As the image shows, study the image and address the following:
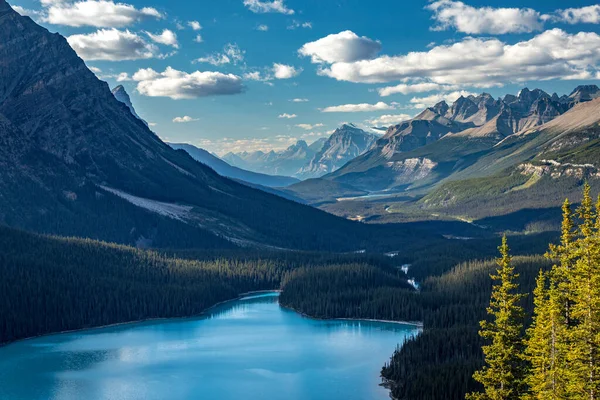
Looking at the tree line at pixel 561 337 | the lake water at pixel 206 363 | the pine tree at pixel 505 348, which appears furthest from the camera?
the lake water at pixel 206 363

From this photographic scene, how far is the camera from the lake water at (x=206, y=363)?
5172 inches

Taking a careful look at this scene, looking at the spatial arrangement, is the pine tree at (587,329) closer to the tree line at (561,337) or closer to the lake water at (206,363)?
the tree line at (561,337)

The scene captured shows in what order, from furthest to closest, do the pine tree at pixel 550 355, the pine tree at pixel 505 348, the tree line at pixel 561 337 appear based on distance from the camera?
the pine tree at pixel 505 348, the pine tree at pixel 550 355, the tree line at pixel 561 337

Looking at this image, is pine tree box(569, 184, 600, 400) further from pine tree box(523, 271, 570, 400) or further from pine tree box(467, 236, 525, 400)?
pine tree box(467, 236, 525, 400)

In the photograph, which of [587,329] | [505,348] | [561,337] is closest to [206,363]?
[505,348]

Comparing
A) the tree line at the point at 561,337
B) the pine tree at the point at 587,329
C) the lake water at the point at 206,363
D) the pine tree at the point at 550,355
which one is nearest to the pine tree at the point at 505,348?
the tree line at the point at 561,337

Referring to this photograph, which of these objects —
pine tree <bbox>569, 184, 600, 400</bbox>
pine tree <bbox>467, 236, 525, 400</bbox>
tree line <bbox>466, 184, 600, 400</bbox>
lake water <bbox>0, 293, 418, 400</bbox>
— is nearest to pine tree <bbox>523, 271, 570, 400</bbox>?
tree line <bbox>466, 184, 600, 400</bbox>

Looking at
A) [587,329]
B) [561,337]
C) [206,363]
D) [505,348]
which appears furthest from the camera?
[206,363]

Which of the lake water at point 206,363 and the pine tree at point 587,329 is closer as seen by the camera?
the pine tree at point 587,329

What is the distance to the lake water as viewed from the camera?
13138 centimetres

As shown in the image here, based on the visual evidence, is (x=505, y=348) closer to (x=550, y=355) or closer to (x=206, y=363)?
(x=550, y=355)

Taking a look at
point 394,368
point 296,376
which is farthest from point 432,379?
point 296,376

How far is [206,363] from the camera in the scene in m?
157

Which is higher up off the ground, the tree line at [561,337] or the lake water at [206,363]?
the tree line at [561,337]
